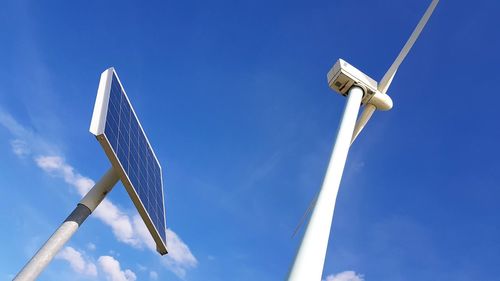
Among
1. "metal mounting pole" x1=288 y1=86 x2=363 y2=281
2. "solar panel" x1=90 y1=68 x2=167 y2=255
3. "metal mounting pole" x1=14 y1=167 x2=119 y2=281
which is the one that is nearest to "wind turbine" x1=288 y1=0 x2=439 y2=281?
"metal mounting pole" x1=288 y1=86 x2=363 y2=281

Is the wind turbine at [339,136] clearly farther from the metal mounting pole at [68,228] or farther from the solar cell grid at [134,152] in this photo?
the metal mounting pole at [68,228]

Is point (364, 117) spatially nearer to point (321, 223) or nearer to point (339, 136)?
point (339, 136)

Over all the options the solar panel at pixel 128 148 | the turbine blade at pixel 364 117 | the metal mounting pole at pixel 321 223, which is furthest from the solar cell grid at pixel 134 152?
the turbine blade at pixel 364 117

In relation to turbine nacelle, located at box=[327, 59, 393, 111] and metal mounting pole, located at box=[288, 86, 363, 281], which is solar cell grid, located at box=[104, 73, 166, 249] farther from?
turbine nacelle, located at box=[327, 59, 393, 111]

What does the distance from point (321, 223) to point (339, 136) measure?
13.7 ft

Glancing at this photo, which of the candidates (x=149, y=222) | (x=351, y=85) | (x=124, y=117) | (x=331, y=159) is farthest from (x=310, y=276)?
(x=351, y=85)

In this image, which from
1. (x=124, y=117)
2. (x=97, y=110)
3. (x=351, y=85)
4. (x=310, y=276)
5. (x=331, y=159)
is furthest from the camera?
(x=351, y=85)

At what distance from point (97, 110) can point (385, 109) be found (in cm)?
1332

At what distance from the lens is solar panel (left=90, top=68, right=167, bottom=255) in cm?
1088

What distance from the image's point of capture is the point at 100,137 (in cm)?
1009

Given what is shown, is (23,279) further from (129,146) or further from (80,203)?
(129,146)

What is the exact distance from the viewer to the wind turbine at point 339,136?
914 cm

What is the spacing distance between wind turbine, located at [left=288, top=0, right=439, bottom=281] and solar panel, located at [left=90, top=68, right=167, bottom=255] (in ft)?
17.0

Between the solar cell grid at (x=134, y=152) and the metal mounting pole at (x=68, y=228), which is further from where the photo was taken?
the solar cell grid at (x=134, y=152)
